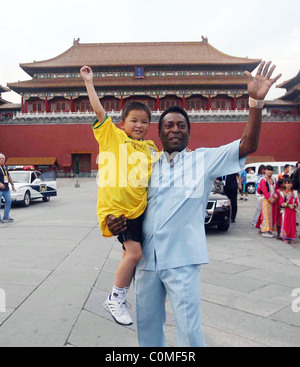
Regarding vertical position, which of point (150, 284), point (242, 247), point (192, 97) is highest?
point (192, 97)

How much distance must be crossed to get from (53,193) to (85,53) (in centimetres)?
2190

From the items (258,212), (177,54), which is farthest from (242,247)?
(177,54)

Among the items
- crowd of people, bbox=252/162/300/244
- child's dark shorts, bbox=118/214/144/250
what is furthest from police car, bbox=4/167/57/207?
child's dark shorts, bbox=118/214/144/250

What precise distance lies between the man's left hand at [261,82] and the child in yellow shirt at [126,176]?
578mm

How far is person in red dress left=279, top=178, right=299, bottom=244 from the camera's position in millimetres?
5961

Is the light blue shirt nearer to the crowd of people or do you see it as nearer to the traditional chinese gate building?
the crowd of people

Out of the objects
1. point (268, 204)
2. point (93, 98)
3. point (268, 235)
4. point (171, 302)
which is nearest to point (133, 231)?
point (171, 302)

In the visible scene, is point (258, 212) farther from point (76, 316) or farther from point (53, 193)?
point (53, 193)

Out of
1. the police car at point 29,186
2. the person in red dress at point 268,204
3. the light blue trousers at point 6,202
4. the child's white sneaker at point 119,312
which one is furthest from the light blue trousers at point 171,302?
the police car at point 29,186

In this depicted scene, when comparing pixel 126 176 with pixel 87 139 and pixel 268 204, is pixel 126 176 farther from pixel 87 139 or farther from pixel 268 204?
pixel 87 139

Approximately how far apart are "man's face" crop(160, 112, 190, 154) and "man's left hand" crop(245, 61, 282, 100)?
0.35 metres

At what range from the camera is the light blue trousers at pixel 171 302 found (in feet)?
5.19

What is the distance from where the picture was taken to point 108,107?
1124 inches

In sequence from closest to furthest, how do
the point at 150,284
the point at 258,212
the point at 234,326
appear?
the point at 150,284
the point at 234,326
the point at 258,212
